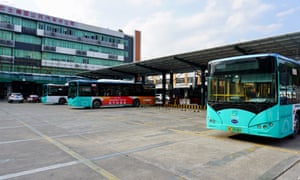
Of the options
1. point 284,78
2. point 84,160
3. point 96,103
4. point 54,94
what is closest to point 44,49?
point 54,94

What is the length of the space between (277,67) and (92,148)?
616cm

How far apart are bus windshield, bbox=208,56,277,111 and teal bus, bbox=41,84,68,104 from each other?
25037mm

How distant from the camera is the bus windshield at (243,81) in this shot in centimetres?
629

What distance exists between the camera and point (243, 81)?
679 centimetres

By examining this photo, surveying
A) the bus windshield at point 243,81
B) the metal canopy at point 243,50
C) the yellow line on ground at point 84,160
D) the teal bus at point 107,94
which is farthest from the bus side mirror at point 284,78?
the teal bus at point 107,94

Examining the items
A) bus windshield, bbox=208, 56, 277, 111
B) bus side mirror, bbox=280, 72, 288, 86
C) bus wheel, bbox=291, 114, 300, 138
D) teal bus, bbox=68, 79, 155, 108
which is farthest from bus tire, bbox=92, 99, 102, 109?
bus side mirror, bbox=280, 72, 288, 86

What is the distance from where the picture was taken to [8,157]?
16.9 feet

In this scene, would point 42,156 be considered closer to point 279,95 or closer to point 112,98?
point 279,95

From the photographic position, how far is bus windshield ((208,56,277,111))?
629cm

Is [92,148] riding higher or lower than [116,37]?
lower

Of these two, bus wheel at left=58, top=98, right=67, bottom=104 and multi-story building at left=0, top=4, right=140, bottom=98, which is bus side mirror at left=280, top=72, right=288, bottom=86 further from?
Result: multi-story building at left=0, top=4, right=140, bottom=98

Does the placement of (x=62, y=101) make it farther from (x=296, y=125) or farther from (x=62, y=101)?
(x=296, y=125)

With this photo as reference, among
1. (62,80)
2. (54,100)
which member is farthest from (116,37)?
(54,100)

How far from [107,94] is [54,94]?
33.6ft
